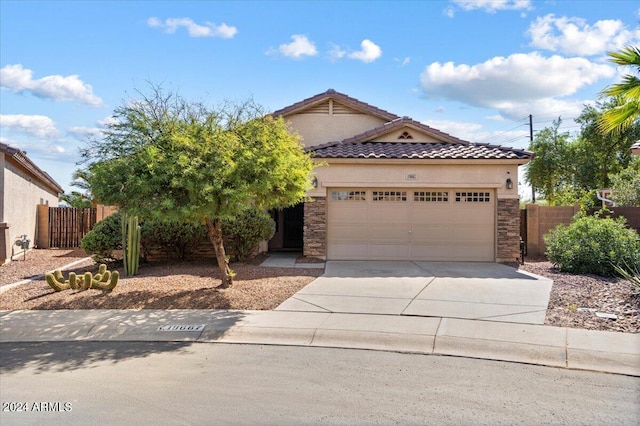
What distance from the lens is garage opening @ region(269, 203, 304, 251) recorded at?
1919cm

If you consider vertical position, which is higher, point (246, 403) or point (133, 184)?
point (133, 184)

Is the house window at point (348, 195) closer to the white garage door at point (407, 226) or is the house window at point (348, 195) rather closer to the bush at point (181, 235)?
the white garage door at point (407, 226)

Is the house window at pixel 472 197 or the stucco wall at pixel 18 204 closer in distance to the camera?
the stucco wall at pixel 18 204

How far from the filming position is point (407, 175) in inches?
602

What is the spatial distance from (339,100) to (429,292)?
10520 millimetres

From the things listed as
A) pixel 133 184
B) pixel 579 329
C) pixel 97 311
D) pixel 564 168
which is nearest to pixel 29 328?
pixel 97 311

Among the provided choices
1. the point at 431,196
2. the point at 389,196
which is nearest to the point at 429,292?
the point at 389,196

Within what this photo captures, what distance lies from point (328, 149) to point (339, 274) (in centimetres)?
488

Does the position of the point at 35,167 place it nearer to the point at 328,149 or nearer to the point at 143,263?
the point at 143,263

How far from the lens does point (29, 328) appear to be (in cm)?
804

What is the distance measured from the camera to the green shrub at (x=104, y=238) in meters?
13.2

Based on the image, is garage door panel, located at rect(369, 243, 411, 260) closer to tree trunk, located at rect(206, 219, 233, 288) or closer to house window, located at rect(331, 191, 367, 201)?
house window, located at rect(331, 191, 367, 201)

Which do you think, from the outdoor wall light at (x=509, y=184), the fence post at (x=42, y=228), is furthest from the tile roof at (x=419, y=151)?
the fence post at (x=42, y=228)

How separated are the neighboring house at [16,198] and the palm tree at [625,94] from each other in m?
15.8
